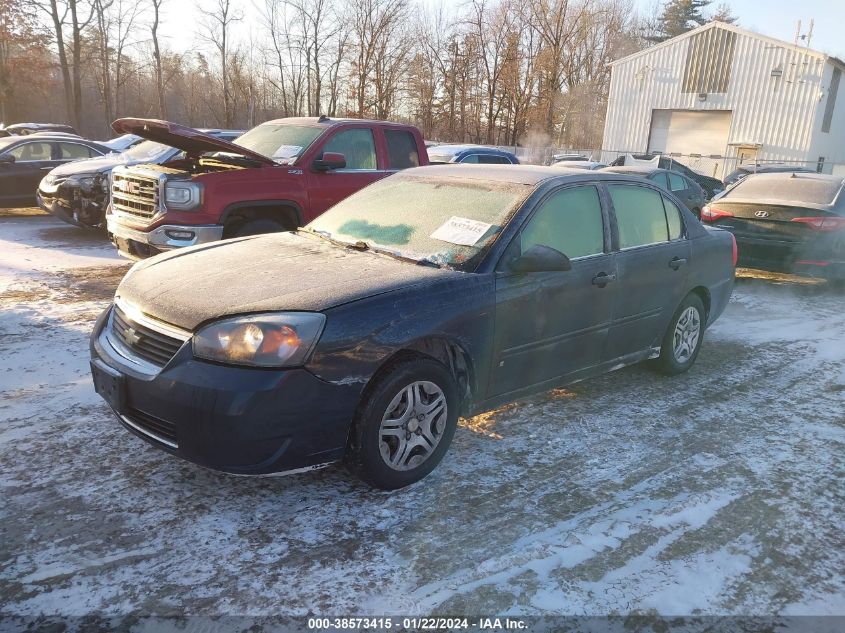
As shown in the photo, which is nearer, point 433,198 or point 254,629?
point 254,629

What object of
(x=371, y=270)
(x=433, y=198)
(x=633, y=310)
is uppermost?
(x=433, y=198)

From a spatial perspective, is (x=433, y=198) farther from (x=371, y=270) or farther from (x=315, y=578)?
(x=315, y=578)

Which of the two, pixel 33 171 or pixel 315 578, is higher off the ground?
pixel 33 171

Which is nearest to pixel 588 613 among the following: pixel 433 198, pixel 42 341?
pixel 433 198

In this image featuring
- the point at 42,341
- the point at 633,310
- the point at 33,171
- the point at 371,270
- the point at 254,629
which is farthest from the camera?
the point at 33,171

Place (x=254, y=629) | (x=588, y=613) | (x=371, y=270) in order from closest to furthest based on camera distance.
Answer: (x=254, y=629)
(x=588, y=613)
(x=371, y=270)

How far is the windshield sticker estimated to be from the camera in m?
7.28

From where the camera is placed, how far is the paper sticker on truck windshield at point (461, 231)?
3641 mm

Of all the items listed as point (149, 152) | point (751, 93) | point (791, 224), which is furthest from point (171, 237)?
point (751, 93)

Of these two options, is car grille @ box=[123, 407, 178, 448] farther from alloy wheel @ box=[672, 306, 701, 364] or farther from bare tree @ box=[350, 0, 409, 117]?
bare tree @ box=[350, 0, 409, 117]

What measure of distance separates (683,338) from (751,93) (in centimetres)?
2938

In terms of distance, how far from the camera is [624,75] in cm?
3300

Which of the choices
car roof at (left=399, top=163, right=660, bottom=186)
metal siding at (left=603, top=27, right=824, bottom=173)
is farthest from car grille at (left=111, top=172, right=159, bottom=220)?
metal siding at (left=603, top=27, right=824, bottom=173)

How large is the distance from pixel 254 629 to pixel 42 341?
3856 mm
